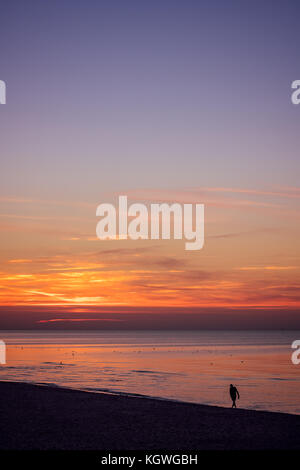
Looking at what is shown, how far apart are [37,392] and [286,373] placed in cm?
3458

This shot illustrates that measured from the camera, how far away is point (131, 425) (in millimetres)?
21484

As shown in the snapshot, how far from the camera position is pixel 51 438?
18.3 meters

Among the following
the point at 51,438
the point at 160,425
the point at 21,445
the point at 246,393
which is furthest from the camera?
the point at 246,393

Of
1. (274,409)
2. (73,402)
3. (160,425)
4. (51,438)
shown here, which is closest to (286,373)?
(274,409)

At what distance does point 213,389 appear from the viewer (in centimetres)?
4194

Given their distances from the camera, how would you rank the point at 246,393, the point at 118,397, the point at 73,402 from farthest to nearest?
the point at 246,393
the point at 118,397
the point at 73,402

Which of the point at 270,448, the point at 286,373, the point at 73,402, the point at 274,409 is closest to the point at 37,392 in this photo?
the point at 73,402

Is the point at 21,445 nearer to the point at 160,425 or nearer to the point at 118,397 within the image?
the point at 160,425

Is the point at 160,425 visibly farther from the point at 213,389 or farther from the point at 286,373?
the point at 286,373

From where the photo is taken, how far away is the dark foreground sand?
17.7 m

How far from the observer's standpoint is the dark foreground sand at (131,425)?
17734 mm

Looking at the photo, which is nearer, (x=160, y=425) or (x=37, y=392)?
(x=160, y=425)

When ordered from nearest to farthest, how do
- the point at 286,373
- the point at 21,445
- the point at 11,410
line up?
the point at 21,445
the point at 11,410
the point at 286,373

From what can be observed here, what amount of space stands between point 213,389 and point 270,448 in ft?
82.5
